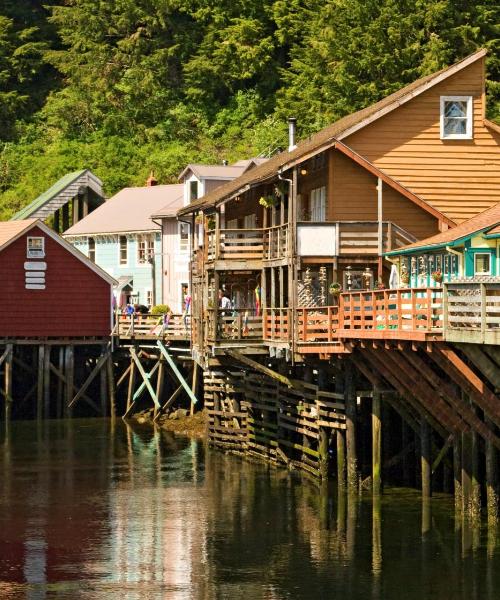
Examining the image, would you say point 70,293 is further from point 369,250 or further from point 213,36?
point 213,36

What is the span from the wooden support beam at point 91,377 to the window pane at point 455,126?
20.9 m

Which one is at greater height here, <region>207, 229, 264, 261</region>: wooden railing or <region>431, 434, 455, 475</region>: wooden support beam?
<region>207, 229, 264, 261</region>: wooden railing

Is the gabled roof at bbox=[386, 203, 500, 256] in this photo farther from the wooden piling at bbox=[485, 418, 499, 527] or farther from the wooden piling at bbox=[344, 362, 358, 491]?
the wooden piling at bbox=[485, 418, 499, 527]

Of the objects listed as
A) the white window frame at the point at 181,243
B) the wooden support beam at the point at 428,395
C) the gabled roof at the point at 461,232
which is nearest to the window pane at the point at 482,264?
the gabled roof at the point at 461,232

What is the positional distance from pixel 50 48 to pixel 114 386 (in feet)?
156

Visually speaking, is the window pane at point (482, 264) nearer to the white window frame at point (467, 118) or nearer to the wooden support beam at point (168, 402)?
the white window frame at point (467, 118)

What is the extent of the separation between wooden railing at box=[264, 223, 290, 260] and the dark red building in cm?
1721

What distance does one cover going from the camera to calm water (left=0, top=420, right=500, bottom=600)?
95.9ft

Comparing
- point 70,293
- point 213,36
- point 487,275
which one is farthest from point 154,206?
point 487,275

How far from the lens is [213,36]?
93500mm

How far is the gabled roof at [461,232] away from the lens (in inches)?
1481

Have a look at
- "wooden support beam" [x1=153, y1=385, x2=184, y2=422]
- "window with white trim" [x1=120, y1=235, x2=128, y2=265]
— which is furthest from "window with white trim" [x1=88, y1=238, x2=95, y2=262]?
"wooden support beam" [x1=153, y1=385, x2=184, y2=422]

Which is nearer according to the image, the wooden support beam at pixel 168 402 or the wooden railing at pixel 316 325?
the wooden railing at pixel 316 325

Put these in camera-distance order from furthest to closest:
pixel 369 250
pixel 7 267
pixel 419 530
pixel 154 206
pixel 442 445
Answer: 1. pixel 154 206
2. pixel 7 267
3. pixel 369 250
4. pixel 442 445
5. pixel 419 530
